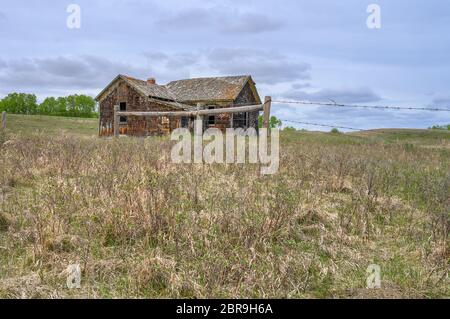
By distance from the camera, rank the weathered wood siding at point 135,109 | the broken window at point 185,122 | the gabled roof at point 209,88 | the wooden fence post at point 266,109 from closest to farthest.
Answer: the wooden fence post at point 266,109 → the weathered wood siding at point 135,109 → the gabled roof at point 209,88 → the broken window at point 185,122

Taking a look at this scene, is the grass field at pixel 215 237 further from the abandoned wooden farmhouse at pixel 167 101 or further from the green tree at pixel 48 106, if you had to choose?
the green tree at pixel 48 106

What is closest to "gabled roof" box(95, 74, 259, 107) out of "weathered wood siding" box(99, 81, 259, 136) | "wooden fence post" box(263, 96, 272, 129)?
"weathered wood siding" box(99, 81, 259, 136)

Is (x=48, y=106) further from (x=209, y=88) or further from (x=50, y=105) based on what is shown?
(x=209, y=88)

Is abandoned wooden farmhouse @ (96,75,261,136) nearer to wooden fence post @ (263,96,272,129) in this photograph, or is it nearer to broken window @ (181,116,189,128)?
broken window @ (181,116,189,128)

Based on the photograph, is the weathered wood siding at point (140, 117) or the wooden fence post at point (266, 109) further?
the weathered wood siding at point (140, 117)

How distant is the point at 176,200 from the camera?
4.84 metres

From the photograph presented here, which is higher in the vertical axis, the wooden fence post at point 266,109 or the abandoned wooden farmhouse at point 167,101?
the abandoned wooden farmhouse at point 167,101

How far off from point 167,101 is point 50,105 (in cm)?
5914

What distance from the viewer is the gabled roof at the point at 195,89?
26328 mm

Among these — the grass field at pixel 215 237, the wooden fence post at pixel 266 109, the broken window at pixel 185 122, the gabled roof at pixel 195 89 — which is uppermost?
the gabled roof at pixel 195 89

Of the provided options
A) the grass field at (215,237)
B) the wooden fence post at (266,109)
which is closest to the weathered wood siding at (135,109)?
the wooden fence post at (266,109)

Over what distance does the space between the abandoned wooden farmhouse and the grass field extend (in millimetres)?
19086
